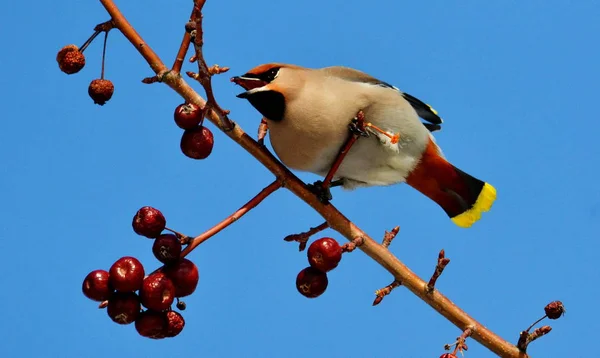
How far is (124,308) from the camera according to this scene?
102 inches

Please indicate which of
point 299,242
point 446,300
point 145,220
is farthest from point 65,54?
point 446,300

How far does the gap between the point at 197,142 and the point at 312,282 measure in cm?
66

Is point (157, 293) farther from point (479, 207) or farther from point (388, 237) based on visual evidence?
point (479, 207)

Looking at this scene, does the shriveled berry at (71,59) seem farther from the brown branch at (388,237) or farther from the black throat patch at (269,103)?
the brown branch at (388,237)

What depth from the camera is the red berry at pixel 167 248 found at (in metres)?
2.62

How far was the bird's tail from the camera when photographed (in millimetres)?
4152

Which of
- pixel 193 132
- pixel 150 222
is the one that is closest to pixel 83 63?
pixel 193 132

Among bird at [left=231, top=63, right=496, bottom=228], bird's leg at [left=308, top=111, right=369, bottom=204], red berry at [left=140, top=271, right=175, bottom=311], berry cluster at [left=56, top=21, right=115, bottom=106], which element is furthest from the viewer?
bird at [left=231, top=63, right=496, bottom=228]

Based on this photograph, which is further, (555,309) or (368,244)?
(368,244)

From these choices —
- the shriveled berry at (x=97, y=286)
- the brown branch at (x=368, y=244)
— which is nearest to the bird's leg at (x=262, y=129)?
the brown branch at (x=368, y=244)

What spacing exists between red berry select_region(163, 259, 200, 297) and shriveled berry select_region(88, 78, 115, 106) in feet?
2.04

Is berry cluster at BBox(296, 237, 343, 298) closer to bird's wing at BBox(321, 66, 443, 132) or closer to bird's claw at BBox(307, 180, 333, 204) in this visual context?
bird's claw at BBox(307, 180, 333, 204)

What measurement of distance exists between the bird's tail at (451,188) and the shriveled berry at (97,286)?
1.99 meters

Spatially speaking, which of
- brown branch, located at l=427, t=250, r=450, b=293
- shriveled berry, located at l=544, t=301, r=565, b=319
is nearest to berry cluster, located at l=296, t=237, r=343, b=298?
brown branch, located at l=427, t=250, r=450, b=293
